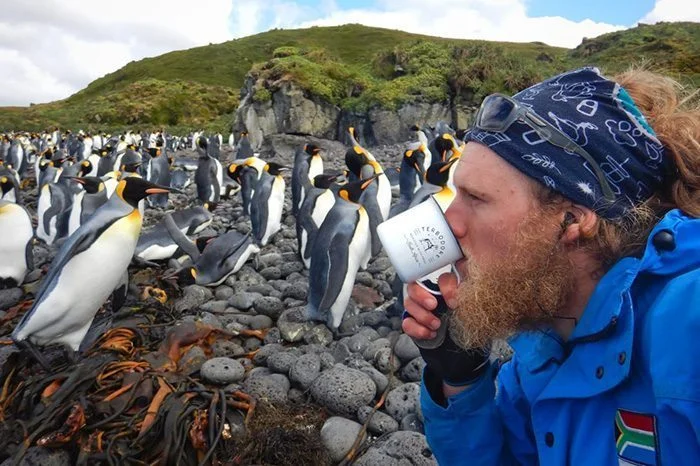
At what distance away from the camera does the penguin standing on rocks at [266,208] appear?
8031 mm

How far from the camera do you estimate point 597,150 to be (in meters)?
1.14

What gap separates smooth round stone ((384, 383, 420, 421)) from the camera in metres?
3.05

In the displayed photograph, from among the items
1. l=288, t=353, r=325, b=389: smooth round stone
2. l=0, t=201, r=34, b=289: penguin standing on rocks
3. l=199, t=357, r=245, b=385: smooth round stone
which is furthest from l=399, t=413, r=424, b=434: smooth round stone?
l=0, t=201, r=34, b=289: penguin standing on rocks

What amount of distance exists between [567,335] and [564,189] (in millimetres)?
375

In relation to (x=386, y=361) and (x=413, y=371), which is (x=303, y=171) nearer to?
(x=386, y=361)

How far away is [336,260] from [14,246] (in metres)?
4.26

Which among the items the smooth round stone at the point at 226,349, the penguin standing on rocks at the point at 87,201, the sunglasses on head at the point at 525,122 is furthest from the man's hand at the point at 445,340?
the penguin standing on rocks at the point at 87,201

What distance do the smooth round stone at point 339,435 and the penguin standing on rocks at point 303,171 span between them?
6338 millimetres

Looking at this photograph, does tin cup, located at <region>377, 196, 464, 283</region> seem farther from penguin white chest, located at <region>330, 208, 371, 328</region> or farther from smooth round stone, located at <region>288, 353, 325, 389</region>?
penguin white chest, located at <region>330, 208, 371, 328</region>

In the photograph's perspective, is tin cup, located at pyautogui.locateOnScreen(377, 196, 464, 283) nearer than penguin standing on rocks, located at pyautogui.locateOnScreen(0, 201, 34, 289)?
Yes

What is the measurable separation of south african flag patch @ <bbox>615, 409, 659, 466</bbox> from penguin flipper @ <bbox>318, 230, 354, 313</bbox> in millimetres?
3448

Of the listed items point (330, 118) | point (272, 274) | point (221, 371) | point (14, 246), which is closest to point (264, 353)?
point (221, 371)

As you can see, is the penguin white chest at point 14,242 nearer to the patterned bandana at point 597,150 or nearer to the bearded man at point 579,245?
the bearded man at point 579,245

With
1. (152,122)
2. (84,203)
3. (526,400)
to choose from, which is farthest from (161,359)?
(152,122)
